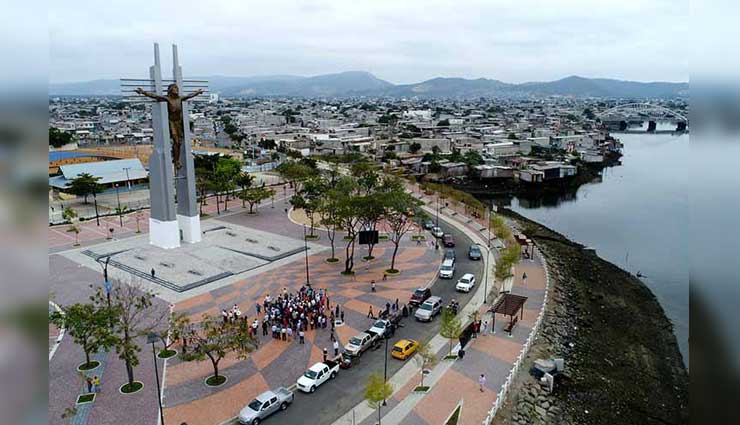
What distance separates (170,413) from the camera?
739 inches

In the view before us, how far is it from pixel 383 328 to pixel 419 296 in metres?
4.85

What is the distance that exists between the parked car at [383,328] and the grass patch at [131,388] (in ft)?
33.5

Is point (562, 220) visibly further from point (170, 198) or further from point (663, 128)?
point (663, 128)

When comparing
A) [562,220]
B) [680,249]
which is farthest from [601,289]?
[562,220]

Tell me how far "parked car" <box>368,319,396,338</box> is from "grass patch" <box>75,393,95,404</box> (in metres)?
11.9

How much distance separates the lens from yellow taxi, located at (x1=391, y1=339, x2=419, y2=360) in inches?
907

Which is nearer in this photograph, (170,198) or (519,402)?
(519,402)

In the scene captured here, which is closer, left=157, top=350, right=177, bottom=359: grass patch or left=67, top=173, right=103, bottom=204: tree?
left=157, top=350, right=177, bottom=359: grass patch

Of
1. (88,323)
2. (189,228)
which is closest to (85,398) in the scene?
(88,323)

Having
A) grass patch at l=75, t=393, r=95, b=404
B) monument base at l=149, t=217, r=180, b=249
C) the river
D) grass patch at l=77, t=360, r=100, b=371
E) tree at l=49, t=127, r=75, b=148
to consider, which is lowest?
the river

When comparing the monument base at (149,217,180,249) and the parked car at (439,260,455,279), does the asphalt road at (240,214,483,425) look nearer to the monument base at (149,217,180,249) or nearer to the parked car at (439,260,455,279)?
the parked car at (439,260,455,279)

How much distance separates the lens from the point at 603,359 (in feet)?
84.5

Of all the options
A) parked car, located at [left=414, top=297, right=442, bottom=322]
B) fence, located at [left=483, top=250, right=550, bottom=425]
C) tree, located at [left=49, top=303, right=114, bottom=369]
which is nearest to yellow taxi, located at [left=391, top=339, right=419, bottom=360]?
parked car, located at [left=414, top=297, right=442, bottom=322]

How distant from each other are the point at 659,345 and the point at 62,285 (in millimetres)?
35406
